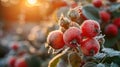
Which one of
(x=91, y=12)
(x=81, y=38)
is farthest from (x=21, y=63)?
(x=81, y=38)

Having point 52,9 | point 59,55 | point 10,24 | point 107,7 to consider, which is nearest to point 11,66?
point 52,9

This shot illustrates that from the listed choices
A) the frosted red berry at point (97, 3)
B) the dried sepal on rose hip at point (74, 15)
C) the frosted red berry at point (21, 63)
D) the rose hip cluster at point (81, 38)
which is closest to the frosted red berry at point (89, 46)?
the rose hip cluster at point (81, 38)

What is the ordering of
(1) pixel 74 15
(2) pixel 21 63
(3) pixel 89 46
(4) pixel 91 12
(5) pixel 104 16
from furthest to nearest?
(2) pixel 21 63, (5) pixel 104 16, (4) pixel 91 12, (1) pixel 74 15, (3) pixel 89 46

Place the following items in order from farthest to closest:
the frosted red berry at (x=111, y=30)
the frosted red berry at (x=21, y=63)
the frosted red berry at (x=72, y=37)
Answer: the frosted red berry at (x=21, y=63) → the frosted red berry at (x=111, y=30) → the frosted red berry at (x=72, y=37)

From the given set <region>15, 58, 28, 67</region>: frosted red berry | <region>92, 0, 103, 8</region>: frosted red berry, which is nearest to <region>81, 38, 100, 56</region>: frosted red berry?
<region>92, 0, 103, 8</region>: frosted red berry

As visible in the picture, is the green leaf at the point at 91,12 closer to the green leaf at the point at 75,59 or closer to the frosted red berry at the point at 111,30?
the frosted red berry at the point at 111,30

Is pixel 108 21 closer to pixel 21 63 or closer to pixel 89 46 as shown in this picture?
pixel 89 46

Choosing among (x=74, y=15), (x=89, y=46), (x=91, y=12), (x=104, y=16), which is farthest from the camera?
(x=104, y=16)
